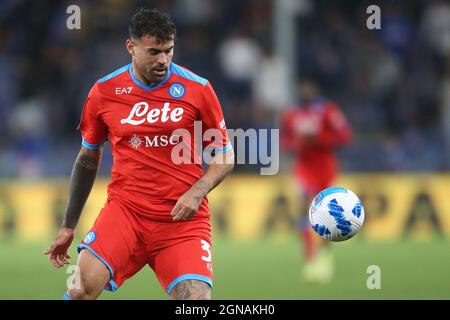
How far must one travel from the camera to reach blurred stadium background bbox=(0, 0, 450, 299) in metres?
17.0

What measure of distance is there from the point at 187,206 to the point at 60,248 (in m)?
1.00

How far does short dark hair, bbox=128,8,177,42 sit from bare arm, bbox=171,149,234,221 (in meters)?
0.86

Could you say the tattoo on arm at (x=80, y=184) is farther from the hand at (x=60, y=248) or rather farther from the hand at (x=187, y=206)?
the hand at (x=187, y=206)

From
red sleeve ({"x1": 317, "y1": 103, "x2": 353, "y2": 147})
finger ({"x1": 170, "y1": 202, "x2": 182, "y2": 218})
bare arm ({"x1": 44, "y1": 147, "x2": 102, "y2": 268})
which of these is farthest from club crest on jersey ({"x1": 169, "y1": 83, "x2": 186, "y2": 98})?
red sleeve ({"x1": 317, "y1": 103, "x2": 353, "y2": 147})

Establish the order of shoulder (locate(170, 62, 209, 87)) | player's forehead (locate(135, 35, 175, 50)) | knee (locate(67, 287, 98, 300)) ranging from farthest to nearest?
shoulder (locate(170, 62, 209, 87)) → player's forehead (locate(135, 35, 175, 50)) → knee (locate(67, 287, 98, 300))

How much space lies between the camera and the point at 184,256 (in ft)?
22.6

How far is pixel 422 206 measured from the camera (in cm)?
1692

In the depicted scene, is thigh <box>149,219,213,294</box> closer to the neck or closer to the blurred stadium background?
the neck

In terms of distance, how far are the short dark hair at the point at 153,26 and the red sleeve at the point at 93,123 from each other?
20.2 inches

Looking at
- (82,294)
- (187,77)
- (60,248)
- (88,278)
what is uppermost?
(187,77)

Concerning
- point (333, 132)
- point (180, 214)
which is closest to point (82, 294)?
point (180, 214)

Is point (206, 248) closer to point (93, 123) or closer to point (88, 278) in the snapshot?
point (88, 278)

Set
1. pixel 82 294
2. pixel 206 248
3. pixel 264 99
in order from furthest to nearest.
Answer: pixel 264 99, pixel 206 248, pixel 82 294

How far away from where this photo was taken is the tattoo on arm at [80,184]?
23.7 feet
